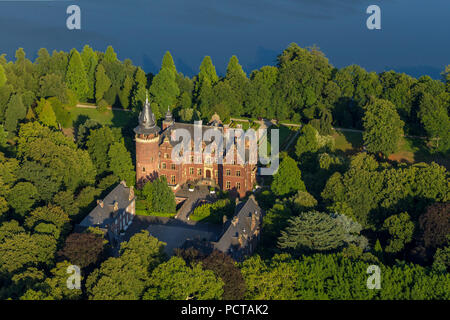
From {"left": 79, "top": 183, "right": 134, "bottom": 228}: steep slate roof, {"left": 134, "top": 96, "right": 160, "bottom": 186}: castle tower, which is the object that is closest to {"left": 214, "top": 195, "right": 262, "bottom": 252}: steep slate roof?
{"left": 79, "top": 183, "right": 134, "bottom": 228}: steep slate roof

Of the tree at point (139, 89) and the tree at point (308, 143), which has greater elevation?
the tree at point (139, 89)

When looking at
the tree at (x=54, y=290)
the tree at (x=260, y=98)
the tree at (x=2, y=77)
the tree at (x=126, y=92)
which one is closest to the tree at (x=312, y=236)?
the tree at (x=54, y=290)

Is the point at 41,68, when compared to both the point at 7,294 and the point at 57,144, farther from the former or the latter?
the point at 7,294

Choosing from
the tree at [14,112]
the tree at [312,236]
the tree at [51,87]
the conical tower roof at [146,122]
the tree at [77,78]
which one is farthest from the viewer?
the tree at [77,78]

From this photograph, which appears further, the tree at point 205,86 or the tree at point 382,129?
the tree at point 205,86

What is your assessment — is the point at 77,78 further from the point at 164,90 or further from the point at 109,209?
the point at 109,209

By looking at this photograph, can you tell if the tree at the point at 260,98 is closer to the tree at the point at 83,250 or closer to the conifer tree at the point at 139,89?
the conifer tree at the point at 139,89

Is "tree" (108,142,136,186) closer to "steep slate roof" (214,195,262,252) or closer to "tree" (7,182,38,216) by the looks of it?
"tree" (7,182,38,216)

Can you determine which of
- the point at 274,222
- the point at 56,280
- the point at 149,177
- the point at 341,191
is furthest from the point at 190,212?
the point at 56,280
